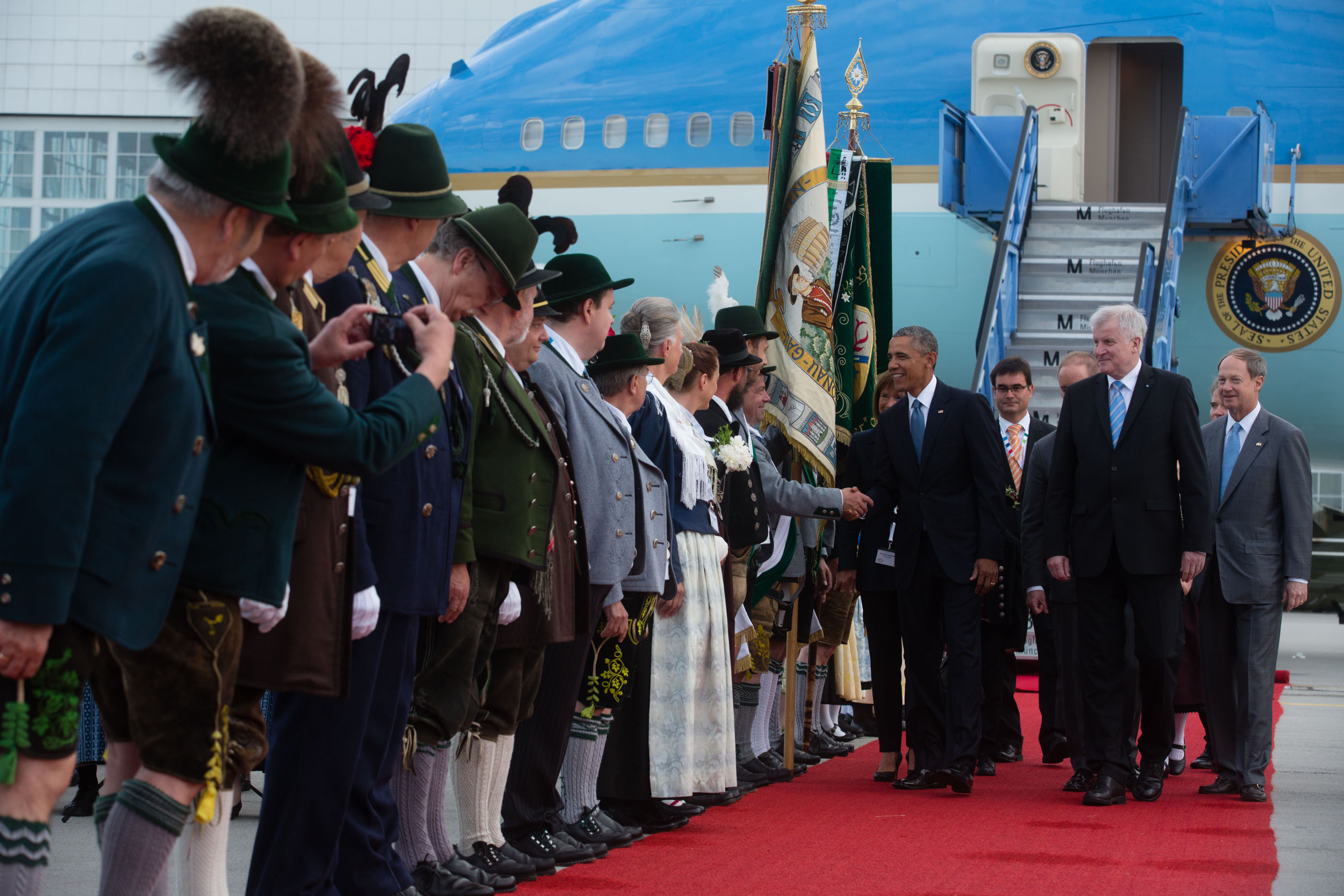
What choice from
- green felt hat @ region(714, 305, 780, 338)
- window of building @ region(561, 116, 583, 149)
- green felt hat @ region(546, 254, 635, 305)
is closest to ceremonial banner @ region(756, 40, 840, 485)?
green felt hat @ region(714, 305, 780, 338)

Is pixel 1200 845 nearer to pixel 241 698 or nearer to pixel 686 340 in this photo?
pixel 686 340

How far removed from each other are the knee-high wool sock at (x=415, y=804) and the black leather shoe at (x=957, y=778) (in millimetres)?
2596

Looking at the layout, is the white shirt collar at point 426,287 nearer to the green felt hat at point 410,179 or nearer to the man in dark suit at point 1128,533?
the green felt hat at point 410,179

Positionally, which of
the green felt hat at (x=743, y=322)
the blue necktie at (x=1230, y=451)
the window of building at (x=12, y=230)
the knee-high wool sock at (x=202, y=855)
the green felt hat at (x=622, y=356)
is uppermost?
the window of building at (x=12, y=230)

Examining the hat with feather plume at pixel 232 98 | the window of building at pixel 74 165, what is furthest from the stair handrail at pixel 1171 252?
the window of building at pixel 74 165

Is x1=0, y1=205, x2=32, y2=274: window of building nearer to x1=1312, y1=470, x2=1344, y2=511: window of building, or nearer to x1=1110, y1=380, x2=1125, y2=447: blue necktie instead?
x1=1312, y1=470, x2=1344, y2=511: window of building

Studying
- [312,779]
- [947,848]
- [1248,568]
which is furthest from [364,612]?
[1248,568]

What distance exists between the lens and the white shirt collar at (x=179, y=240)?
209 cm

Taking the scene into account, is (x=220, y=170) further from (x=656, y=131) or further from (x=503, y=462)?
(x=656, y=131)

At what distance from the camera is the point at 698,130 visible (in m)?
12.2

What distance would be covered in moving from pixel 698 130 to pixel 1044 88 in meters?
2.83

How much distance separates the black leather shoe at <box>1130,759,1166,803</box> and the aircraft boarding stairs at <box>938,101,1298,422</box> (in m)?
4.52

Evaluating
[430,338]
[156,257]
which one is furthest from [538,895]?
[156,257]

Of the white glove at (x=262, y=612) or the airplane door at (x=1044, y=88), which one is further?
the airplane door at (x=1044, y=88)
